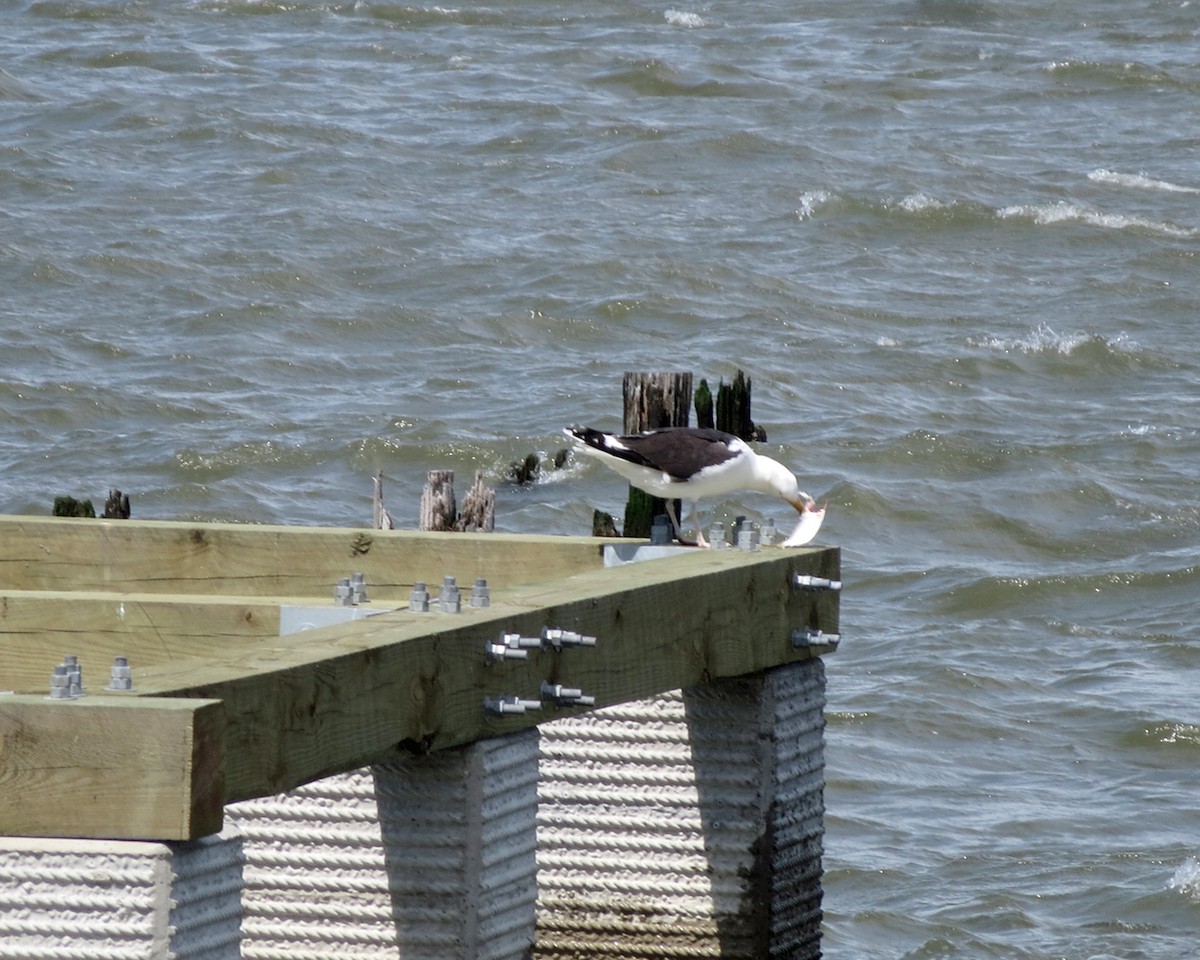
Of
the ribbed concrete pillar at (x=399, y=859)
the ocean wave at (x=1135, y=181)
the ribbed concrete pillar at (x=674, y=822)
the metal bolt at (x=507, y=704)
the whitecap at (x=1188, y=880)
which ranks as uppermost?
the metal bolt at (x=507, y=704)

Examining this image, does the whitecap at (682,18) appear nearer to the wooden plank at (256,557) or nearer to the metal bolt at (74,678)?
the wooden plank at (256,557)

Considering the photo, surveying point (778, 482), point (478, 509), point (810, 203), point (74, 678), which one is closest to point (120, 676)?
point (74, 678)

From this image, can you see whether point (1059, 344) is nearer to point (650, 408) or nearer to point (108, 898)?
point (650, 408)

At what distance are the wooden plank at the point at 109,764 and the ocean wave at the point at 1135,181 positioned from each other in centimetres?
2582

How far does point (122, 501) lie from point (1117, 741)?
6.53 metres

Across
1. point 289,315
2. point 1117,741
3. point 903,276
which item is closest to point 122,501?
point 1117,741

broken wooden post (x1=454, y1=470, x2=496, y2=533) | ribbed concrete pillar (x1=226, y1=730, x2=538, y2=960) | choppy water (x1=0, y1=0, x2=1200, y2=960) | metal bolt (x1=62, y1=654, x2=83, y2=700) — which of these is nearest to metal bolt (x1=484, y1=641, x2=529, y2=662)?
ribbed concrete pillar (x1=226, y1=730, x2=538, y2=960)

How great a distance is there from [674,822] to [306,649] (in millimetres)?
2118

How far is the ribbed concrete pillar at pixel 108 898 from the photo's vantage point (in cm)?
359

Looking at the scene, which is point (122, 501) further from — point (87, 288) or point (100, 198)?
point (100, 198)

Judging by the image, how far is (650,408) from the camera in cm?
724

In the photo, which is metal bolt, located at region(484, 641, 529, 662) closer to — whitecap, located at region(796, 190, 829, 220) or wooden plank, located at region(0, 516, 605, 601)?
wooden plank, located at region(0, 516, 605, 601)

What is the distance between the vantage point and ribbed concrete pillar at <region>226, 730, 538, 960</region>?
4871mm

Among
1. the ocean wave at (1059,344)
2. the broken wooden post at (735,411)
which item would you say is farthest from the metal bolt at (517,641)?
the ocean wave at (1059,344)
